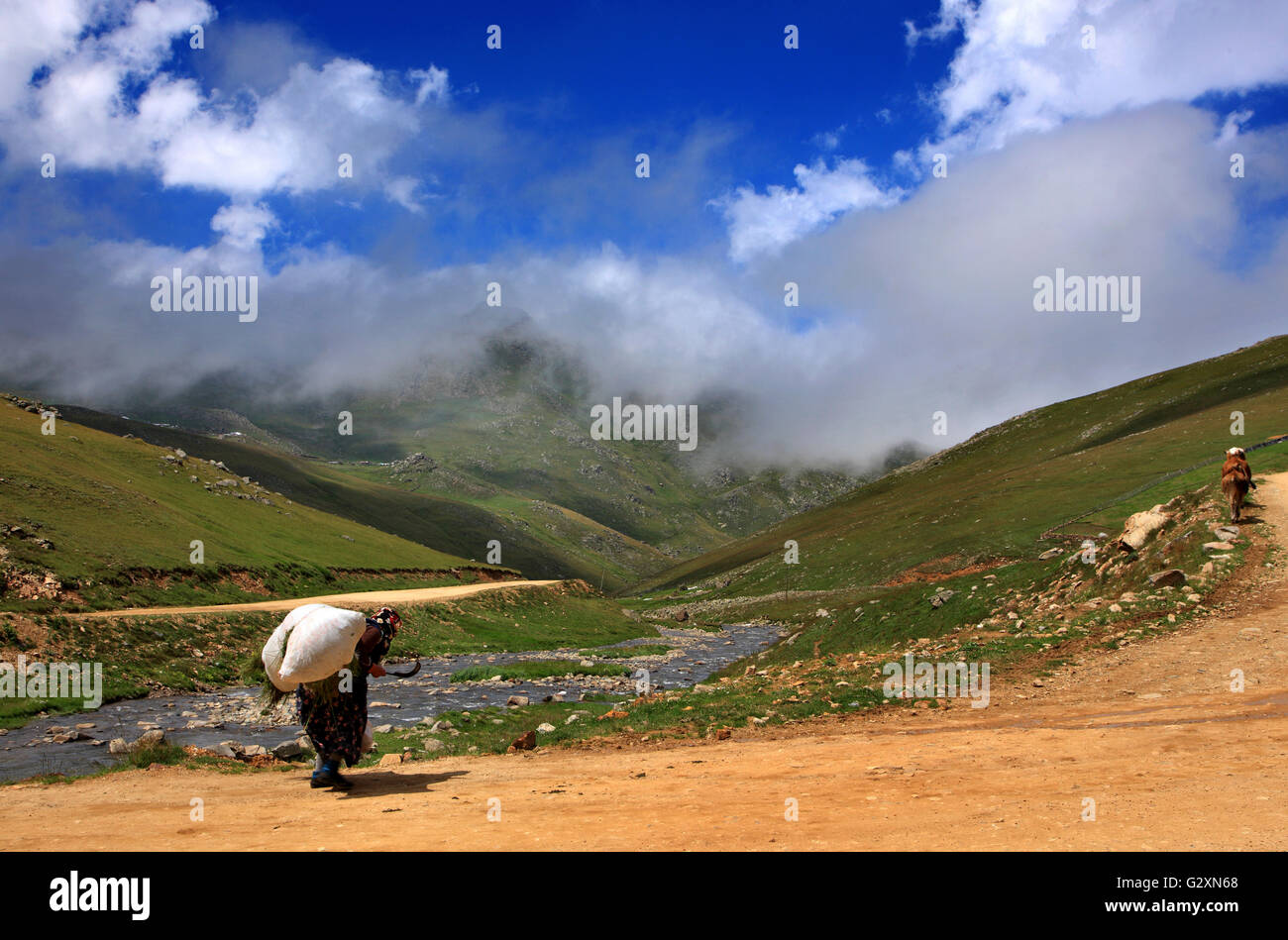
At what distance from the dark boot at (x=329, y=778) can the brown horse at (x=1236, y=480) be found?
30.5 metres

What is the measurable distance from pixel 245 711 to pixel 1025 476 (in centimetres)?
9616

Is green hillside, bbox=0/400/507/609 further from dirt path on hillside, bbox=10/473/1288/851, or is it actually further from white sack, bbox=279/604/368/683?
white sack, bbox=279/604/368/683

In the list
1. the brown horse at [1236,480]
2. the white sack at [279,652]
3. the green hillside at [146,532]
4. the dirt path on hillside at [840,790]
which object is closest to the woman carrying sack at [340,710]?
the dirt path on hillside at [840,790]

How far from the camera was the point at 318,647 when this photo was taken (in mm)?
12492

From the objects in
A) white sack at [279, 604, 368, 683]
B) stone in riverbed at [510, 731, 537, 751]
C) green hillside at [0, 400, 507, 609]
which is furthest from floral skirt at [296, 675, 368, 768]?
green hillside at [0, 400, 507, 609]

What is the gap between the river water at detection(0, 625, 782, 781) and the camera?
71.9 ft

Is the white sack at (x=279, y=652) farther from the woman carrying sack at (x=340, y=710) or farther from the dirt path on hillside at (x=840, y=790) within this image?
the dirt path on hillside at (x=840, y=790)

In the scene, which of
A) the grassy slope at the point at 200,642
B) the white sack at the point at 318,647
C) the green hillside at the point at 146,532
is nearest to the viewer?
the white sack at the point at 318,647

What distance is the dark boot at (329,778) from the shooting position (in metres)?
13.7

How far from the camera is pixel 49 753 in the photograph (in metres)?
21.7

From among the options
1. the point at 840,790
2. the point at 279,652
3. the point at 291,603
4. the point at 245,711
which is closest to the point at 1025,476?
the point at 291,603
